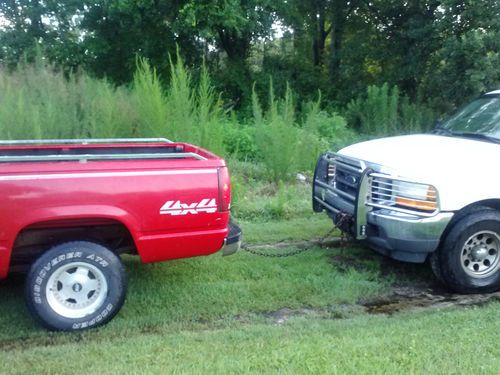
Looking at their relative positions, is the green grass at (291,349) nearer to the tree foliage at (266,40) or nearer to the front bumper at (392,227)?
the front bumper at (392,227)

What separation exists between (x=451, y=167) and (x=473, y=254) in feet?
2.88

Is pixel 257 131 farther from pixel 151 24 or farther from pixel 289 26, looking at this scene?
pixel 289 26

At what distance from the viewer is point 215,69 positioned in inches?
765

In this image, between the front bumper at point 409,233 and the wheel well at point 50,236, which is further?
the front bumper at point 409,233

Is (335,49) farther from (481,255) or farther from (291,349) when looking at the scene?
(291,349)

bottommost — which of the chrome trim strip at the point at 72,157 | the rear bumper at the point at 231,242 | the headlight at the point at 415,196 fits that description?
the rear bumper at the point at 231,242

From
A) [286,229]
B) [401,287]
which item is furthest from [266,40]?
[401,287]

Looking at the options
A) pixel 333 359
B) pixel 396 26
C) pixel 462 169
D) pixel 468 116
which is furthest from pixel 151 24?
pixel 333 359

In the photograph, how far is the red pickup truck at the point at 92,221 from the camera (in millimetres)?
3984

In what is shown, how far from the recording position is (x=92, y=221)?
14.0 ft

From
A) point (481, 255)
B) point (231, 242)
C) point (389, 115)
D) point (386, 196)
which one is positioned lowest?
point (481, 255)

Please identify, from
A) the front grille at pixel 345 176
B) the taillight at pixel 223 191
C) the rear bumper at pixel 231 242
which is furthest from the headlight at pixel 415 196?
the taillight at pixel 223 191

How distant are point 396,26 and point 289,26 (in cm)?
438

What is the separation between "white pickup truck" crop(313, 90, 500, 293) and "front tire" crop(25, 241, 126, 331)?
2.36 metres
